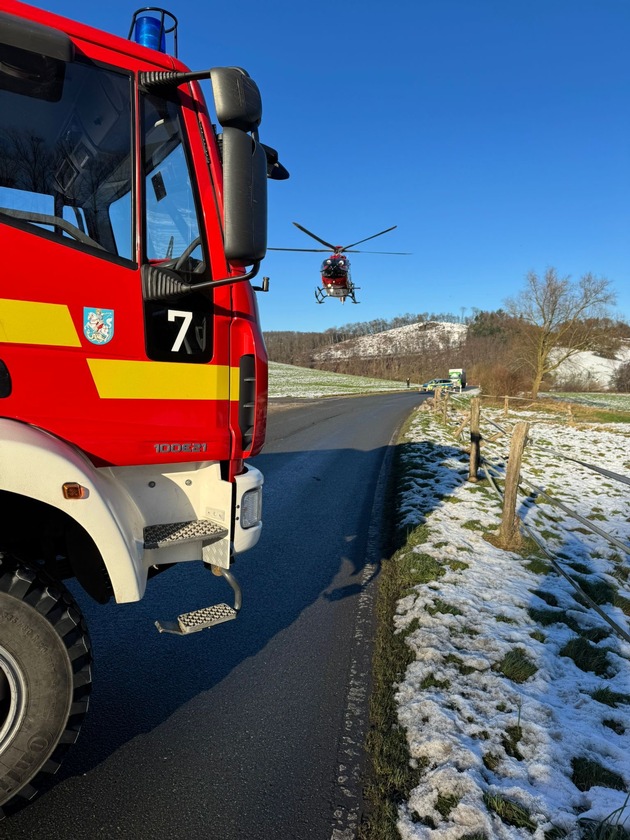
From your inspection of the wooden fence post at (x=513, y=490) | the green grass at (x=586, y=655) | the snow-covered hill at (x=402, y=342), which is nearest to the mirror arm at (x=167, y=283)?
the green grass at (x=586, y=655)

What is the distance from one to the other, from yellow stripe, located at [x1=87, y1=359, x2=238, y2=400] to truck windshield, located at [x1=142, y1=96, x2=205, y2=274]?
50 cm

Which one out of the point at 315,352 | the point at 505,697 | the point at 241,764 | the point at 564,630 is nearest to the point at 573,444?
the point at 564,630

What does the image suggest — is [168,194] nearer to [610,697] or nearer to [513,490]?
[610,697]

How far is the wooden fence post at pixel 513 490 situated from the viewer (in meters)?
5.26

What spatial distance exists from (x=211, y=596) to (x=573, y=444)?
49.1ft

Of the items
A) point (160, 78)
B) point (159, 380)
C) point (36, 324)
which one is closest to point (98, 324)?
point (36, 324)

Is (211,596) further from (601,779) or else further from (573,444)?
(573,444)

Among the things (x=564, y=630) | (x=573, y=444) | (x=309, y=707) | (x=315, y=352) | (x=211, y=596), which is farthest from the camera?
(x=315, y=352)

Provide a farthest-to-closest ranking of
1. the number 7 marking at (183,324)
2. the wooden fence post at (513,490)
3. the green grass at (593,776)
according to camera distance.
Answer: the wooden fence post at (513,490) < the number 7 marking at (183,324) < the green grass at (593,776)

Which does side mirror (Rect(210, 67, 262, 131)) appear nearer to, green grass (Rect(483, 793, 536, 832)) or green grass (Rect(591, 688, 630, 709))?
green grass (Rect(483, 793, 536, 832))

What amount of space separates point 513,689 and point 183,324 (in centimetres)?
278

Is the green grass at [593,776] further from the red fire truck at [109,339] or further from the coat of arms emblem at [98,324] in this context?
the coat of arms emblem at [98,324]

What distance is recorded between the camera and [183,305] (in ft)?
7.60

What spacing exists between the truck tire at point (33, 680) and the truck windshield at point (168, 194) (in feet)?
4.98
